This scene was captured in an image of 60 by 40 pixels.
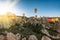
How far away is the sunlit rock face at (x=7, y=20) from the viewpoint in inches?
130

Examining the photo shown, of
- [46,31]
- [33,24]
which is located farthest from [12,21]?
[46,31]

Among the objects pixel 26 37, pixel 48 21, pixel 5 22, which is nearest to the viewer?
pixel 26 37

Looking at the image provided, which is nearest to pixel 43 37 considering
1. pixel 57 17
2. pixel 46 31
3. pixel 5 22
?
pixel 46 31

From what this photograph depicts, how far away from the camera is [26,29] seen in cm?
332

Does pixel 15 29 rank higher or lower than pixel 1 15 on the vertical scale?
lower

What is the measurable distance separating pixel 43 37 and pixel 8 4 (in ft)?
2.61

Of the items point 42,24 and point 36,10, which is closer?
point 36,10

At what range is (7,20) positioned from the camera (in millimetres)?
3375

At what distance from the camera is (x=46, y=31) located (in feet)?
11.0

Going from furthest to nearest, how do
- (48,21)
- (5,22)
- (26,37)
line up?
(48,21)
(5,22)
(26,37)

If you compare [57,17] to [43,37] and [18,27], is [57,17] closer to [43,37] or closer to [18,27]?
[43,37]

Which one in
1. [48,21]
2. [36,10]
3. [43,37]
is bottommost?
[43,37]

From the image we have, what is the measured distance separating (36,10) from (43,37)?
1.52ft

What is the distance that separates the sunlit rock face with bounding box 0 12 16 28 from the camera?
330cm
